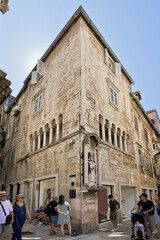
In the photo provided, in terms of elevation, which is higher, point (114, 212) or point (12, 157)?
point (12, 157)

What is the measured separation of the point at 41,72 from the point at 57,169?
837 cm

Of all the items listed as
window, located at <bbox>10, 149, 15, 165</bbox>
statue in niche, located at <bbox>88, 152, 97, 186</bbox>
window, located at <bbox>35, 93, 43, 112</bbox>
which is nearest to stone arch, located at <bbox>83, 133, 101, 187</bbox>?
statue in niche, located at <bbox>88, 152, 97, 186</bbox>

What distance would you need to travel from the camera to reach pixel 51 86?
38.9ft

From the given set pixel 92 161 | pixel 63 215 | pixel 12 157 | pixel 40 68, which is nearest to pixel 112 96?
pixel 92 161

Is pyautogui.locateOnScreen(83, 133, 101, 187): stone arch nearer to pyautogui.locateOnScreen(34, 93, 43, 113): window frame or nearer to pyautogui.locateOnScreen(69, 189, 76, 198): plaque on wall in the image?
pyautogui.locateOnScreen(69, 189, 76, 198): plaque on wall

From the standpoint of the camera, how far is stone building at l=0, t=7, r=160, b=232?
Result: 7.72 m

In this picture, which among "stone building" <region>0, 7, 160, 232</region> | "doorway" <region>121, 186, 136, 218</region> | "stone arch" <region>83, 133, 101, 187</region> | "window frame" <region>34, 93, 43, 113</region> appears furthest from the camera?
"window frame" <region>34, 93, 43, 113</region>

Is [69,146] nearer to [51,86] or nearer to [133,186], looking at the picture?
[51,86]

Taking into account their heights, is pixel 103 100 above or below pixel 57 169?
above

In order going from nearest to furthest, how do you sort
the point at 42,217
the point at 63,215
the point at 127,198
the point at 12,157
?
the point at 63,215 → the point at 42,217 → the point at 127,198 → the point at 12,157

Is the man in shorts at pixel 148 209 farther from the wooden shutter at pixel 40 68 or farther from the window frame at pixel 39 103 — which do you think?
the wooden shutter at pixel 40 68

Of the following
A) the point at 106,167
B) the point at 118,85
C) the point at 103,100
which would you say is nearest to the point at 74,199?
the point at 106,167

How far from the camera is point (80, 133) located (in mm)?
7895

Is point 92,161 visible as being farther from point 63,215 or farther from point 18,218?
point 18,218
